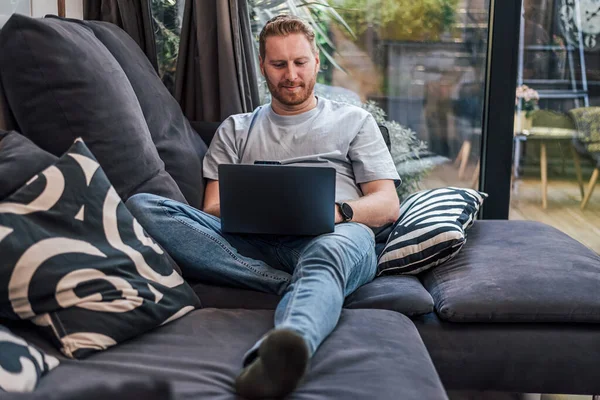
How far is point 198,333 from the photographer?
1.59m

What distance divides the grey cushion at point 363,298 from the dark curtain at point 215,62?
1129mm

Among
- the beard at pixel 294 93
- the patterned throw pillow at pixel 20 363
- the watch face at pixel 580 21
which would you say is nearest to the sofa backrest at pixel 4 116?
the patterned throw pillow at pixel 20 363

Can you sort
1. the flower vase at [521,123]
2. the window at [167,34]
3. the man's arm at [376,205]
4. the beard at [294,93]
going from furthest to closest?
the flower vase at [521,123]
the window at [167,34]
the beard at [294,93]
the man's arm at [376,205]

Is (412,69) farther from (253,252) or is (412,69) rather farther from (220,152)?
(253,252)

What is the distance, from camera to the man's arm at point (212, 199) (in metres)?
2.35

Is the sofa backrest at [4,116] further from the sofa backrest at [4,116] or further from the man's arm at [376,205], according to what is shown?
the man's arm at [376,205]

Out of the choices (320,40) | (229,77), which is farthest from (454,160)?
(229,77)

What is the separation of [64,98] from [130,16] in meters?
1.14

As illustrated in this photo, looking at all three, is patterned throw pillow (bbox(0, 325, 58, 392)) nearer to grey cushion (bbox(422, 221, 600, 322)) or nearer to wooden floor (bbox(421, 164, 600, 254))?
grey cushion (bbox(422, 221, 600, 322))

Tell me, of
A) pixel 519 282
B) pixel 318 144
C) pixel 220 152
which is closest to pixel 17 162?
pixel 220 152

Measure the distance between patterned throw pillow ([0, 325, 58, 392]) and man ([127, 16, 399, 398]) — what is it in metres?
0.36

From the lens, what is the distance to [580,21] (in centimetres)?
320

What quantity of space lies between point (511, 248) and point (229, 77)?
4.28 ft

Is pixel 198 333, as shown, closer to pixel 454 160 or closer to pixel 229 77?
pixel 229 77
